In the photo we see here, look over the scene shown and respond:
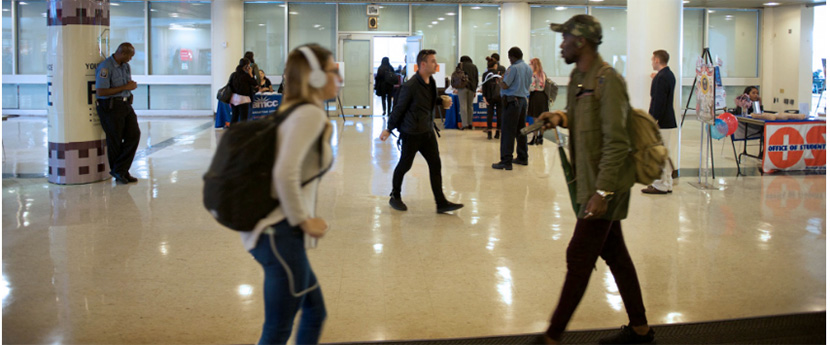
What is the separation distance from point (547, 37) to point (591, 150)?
57.6ft

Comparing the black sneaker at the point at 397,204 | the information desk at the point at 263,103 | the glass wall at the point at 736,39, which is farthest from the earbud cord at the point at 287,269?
the glass wall at the point at 736,39

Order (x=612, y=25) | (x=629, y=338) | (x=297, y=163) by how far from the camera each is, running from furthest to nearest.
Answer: (x=612, y=25)
(x=629, y=338)
(x=297, y=163)

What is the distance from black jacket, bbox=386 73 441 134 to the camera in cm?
636

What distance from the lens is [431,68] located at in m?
6.40

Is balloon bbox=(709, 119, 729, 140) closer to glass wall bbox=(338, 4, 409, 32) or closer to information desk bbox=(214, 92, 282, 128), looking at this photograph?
information desk bbox=(214, 92, 282, 128)

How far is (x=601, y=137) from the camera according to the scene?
10.3 ft

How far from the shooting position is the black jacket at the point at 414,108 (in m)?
6.36

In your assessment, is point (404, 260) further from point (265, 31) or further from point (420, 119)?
point (265, 31)

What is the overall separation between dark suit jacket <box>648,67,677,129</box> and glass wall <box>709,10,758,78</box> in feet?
46.2

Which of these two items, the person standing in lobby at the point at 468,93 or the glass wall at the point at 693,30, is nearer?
the person standing in lobby at the point at 468,93

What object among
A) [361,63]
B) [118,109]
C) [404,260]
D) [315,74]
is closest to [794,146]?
[404,260]

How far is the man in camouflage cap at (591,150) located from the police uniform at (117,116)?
5894 mm

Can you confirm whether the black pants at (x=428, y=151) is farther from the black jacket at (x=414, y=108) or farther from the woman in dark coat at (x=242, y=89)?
the woman in dark coat at (x=242, y=89)

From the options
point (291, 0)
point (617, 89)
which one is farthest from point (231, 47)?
point (617, 89)
